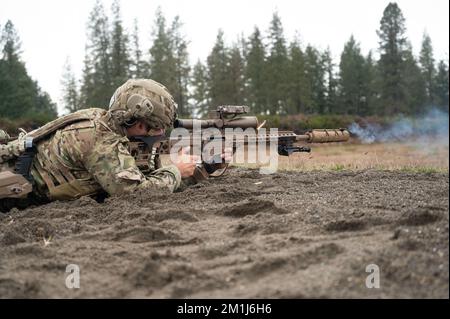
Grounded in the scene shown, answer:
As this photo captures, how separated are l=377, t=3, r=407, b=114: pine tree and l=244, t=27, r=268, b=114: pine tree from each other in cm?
1284

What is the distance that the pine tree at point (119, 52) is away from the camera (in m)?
50.2

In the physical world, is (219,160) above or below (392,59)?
below

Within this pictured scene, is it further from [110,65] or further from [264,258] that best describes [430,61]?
[264,258]

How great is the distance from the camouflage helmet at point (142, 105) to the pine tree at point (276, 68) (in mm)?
51839

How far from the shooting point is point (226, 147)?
781 cm

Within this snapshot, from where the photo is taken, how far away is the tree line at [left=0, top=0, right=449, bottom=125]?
165 ft

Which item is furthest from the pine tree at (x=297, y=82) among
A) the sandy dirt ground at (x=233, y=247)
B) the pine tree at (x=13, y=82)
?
the sandy dirt ground at (x=233, y=247)

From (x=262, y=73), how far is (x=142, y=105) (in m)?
52.3

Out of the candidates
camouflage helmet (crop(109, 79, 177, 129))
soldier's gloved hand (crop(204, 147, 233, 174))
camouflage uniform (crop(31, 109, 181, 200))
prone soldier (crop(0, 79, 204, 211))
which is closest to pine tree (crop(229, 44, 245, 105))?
soldier's gloved hand (crop(204, 147, 233, 174))

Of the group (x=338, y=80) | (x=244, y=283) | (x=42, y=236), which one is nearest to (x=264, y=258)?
(x=244, y=283)

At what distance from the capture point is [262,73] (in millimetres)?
57625

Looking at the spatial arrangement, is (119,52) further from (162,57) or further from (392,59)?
(392,59)

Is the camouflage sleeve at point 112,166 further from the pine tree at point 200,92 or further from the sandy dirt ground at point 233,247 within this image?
the pine tree at point 200,92

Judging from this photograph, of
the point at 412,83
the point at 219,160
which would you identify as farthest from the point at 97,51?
the point at 219,160
